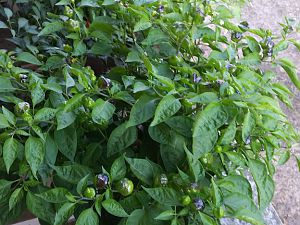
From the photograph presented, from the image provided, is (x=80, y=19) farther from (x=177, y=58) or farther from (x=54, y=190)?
(x=54, y=190)

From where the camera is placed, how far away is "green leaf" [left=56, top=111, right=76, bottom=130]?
840mm

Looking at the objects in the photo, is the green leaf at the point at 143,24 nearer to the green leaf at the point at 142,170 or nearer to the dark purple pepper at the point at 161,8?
the dark purple pepper at the point at 161,8

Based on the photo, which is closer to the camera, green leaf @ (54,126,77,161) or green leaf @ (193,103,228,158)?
green leaf @ (193,103,228,158)

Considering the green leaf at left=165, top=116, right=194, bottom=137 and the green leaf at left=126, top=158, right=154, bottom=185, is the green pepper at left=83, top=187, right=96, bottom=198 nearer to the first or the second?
the green leaf at left=126, top=158, right=154, bottom=185

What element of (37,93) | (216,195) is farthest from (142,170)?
(37,93)

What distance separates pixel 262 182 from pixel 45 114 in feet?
1.39

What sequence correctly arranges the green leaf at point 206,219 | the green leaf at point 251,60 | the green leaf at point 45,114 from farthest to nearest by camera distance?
the green leaf at point 251,60 → the green leaf at point 45,114 → the green leaf at point 206,219

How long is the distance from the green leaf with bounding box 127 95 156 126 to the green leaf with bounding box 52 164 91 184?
0.14 metres

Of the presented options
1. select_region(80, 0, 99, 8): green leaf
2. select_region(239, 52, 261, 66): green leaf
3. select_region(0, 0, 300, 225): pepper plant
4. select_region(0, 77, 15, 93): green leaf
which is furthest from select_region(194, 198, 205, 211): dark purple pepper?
select_region(80, 0, 99, 8): green leaf

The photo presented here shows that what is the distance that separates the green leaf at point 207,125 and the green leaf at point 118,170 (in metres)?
0.15

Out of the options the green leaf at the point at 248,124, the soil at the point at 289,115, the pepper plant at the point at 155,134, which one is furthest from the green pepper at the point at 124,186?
the soil at the point at 289,115

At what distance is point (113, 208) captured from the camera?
794mm

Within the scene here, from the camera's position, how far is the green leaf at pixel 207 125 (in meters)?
0.75

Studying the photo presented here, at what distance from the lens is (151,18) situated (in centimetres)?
101
